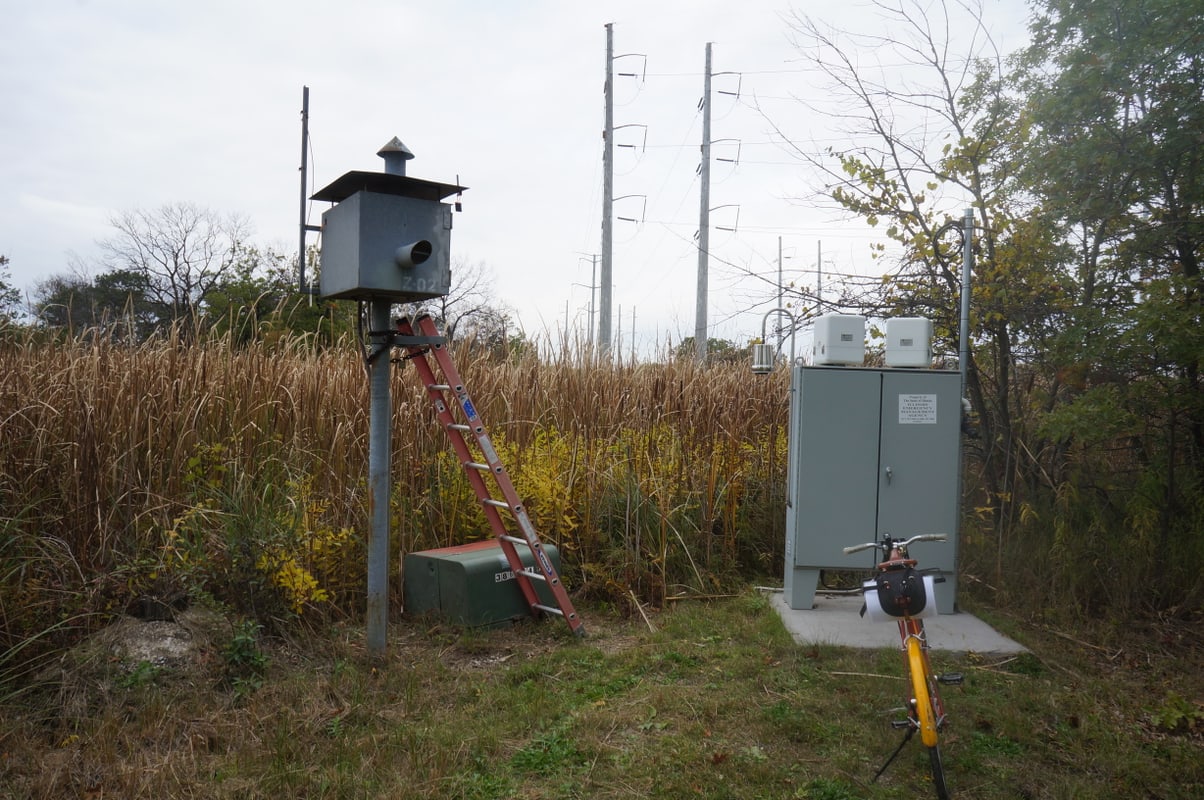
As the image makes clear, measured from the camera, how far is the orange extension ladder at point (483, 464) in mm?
4805

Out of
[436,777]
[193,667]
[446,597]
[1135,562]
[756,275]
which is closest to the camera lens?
[436,777]

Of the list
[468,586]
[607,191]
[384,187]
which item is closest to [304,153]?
[384,187]

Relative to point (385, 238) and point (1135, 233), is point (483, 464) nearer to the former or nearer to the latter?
point (385, 238)

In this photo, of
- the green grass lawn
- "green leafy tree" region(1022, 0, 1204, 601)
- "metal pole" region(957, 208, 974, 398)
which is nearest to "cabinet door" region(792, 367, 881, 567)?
"metal pole" region(957, 208, 974, 398)

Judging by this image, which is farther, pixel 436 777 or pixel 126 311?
pixel 126 311

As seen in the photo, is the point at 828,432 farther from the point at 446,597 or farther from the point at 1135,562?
the point at 446,597

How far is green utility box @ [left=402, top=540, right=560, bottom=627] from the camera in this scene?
16.9 ft

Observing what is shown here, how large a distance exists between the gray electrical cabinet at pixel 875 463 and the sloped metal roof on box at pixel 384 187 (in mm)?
2710

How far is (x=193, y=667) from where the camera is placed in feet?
13.1

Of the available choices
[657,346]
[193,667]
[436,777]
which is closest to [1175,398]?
[657,346]

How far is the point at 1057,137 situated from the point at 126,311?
6358 millimetres

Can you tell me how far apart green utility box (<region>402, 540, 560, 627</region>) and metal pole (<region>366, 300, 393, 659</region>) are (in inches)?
27.4

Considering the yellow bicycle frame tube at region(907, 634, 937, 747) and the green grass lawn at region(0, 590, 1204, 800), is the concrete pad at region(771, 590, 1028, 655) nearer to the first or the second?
the green grass lawn at region(0, 590, 1204, 800)

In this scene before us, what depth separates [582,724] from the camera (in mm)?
3883
